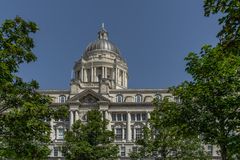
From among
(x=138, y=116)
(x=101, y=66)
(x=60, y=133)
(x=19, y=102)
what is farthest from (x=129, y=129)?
(x=19, y=102)

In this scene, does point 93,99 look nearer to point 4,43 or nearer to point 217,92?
point 217,92

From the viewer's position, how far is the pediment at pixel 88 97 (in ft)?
341

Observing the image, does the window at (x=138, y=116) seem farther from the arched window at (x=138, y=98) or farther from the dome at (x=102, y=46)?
the dome at (x=102, y=46)

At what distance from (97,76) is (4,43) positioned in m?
102

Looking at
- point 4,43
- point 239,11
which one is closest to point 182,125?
point 4,43

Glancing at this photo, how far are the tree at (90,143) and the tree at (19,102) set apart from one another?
77.8 ft

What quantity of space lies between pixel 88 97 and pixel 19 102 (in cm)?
8134

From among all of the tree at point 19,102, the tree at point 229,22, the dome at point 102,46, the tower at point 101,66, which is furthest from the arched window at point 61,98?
the tree at point 229,22

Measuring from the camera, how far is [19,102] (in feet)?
76.9

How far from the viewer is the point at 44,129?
23109mm

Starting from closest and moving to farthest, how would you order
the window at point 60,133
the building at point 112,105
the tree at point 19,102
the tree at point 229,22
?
the tree at point 229,22, the tree at point 19,102, the building at point 112,105, the window at point 60,133

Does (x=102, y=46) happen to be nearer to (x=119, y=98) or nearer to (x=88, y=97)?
(x=119, y=98)

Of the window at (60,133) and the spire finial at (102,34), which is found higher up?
the spire finial at (102,34)

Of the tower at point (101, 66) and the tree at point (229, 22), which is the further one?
the tower at point (101, 66)
